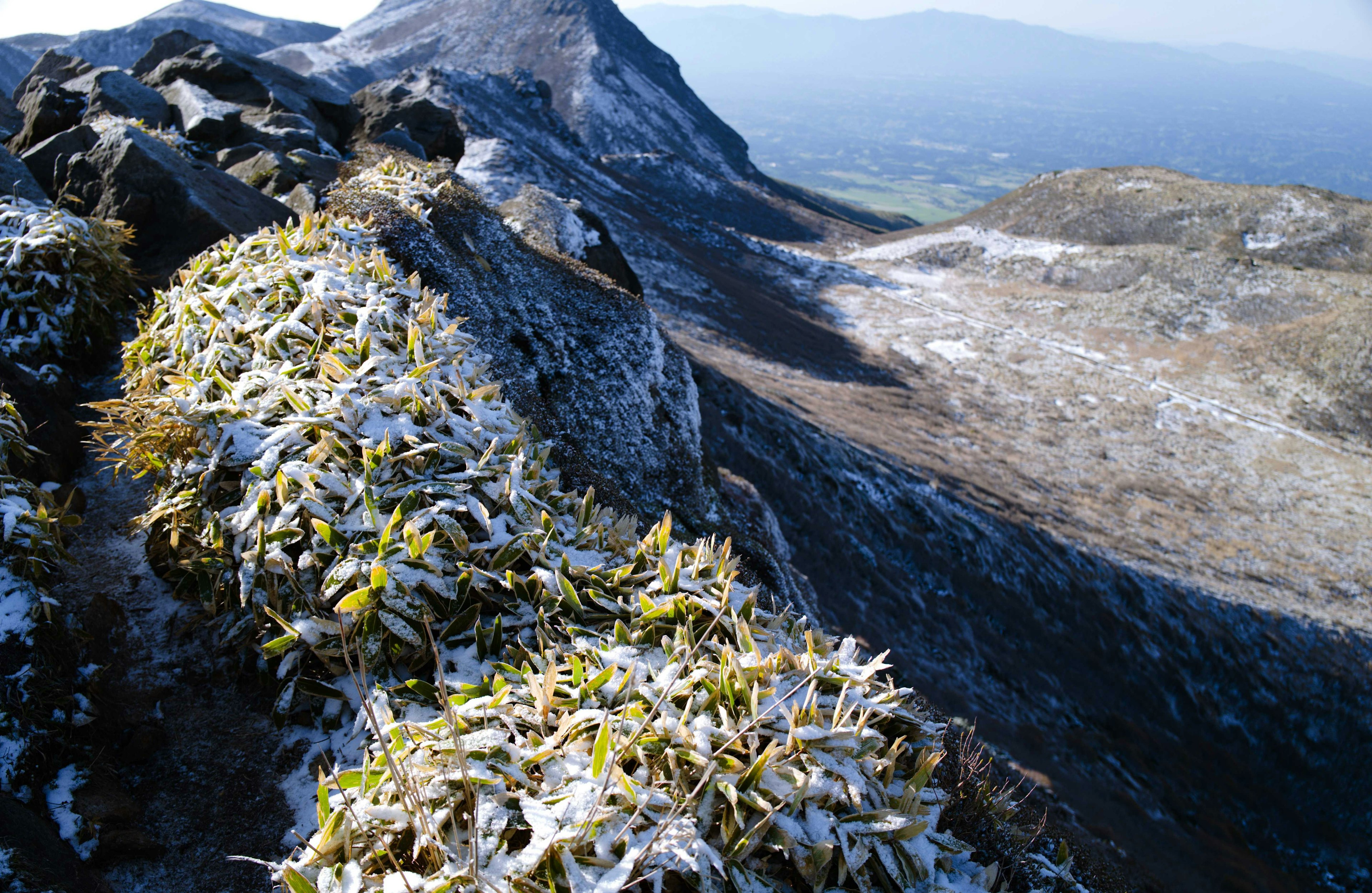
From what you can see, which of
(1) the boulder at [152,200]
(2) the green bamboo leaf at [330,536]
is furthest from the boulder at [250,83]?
(2) the green bamboo leaf at [330,536]

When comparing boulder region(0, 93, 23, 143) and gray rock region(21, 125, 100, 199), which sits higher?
boulder region(0, 93, 23, 143)

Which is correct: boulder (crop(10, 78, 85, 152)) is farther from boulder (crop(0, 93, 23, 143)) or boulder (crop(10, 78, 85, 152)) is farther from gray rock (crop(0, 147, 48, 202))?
gray rock (crop(0, 147, 48, 202))

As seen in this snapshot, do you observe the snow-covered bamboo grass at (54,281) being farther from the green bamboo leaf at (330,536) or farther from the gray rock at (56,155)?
the green bamboo leaf at (330,536)

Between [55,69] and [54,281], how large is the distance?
13073 millimetres

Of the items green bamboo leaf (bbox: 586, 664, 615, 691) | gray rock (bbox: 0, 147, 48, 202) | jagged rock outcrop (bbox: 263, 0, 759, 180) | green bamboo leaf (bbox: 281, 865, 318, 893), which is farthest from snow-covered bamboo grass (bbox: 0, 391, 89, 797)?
jagged rock outcrop (bbox: 263, 0, 759, 180)

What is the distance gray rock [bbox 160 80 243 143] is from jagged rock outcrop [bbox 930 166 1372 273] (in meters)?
51.8

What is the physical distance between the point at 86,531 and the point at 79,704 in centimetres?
204

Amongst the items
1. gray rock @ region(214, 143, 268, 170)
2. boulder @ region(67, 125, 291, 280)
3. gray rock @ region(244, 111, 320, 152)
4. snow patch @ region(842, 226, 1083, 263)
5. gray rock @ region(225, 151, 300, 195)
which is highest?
snow patch @ region(842, 226, 1083, 263)

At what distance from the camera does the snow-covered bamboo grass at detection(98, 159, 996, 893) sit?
8.02 feet

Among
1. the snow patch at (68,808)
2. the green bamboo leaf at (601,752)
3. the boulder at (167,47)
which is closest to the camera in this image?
the green bamboo leaf at (601,752)

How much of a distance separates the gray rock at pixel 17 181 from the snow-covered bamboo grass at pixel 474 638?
3.97 m

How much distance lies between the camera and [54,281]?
6.39 meters

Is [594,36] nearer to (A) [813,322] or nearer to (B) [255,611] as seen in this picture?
(A) [813,322]

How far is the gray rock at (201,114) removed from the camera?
11.5 m
